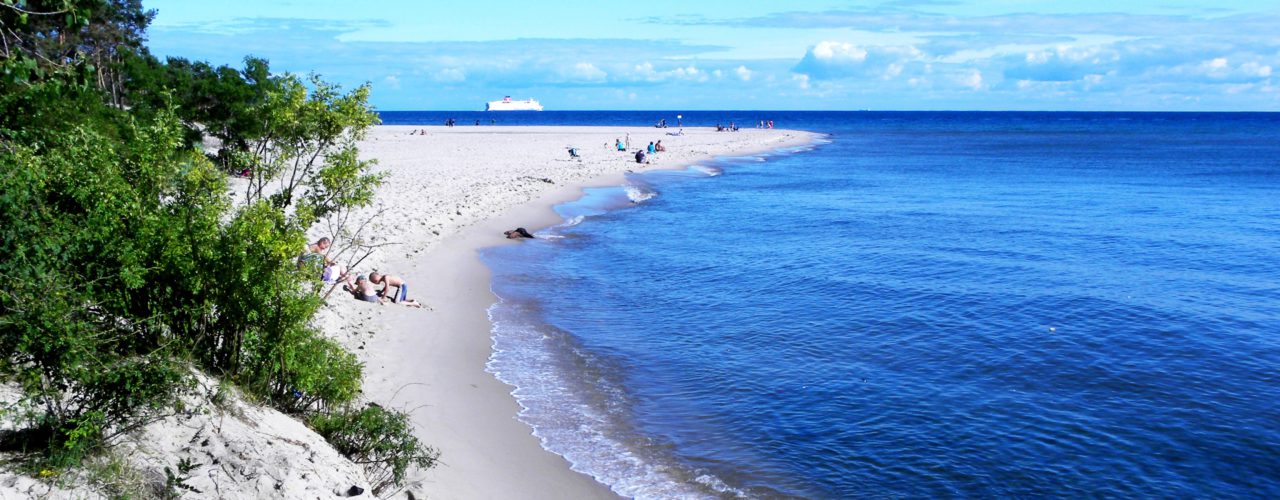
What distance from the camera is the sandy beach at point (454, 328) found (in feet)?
40.4

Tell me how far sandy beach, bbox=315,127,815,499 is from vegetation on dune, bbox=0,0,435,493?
163cm

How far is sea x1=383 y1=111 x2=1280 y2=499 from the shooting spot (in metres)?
13.0

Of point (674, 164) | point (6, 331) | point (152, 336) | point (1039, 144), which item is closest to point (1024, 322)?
point (152, 336)

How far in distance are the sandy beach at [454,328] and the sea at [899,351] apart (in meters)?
0.62

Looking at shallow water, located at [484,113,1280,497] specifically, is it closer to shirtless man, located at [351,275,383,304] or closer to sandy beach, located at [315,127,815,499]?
sandy beach, located at [315,127,815,499]

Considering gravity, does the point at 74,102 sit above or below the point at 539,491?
above

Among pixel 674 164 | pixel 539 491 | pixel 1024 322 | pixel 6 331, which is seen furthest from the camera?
pixel 674 164

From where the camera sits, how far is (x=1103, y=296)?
23.4m

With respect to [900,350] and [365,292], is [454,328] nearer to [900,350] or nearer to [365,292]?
[365,292]

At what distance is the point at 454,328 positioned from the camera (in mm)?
18938

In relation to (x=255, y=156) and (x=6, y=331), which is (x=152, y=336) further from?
(x=255, y=156)

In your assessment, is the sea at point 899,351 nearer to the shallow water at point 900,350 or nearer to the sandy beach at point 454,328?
the shallow water at point 900,350

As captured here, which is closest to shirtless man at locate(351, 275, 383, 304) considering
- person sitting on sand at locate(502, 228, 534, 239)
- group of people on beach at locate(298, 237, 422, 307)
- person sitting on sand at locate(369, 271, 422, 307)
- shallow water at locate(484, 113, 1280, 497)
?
group of people on beach at locate(298, 237, 422, 307)

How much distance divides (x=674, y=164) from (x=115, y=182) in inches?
2245
